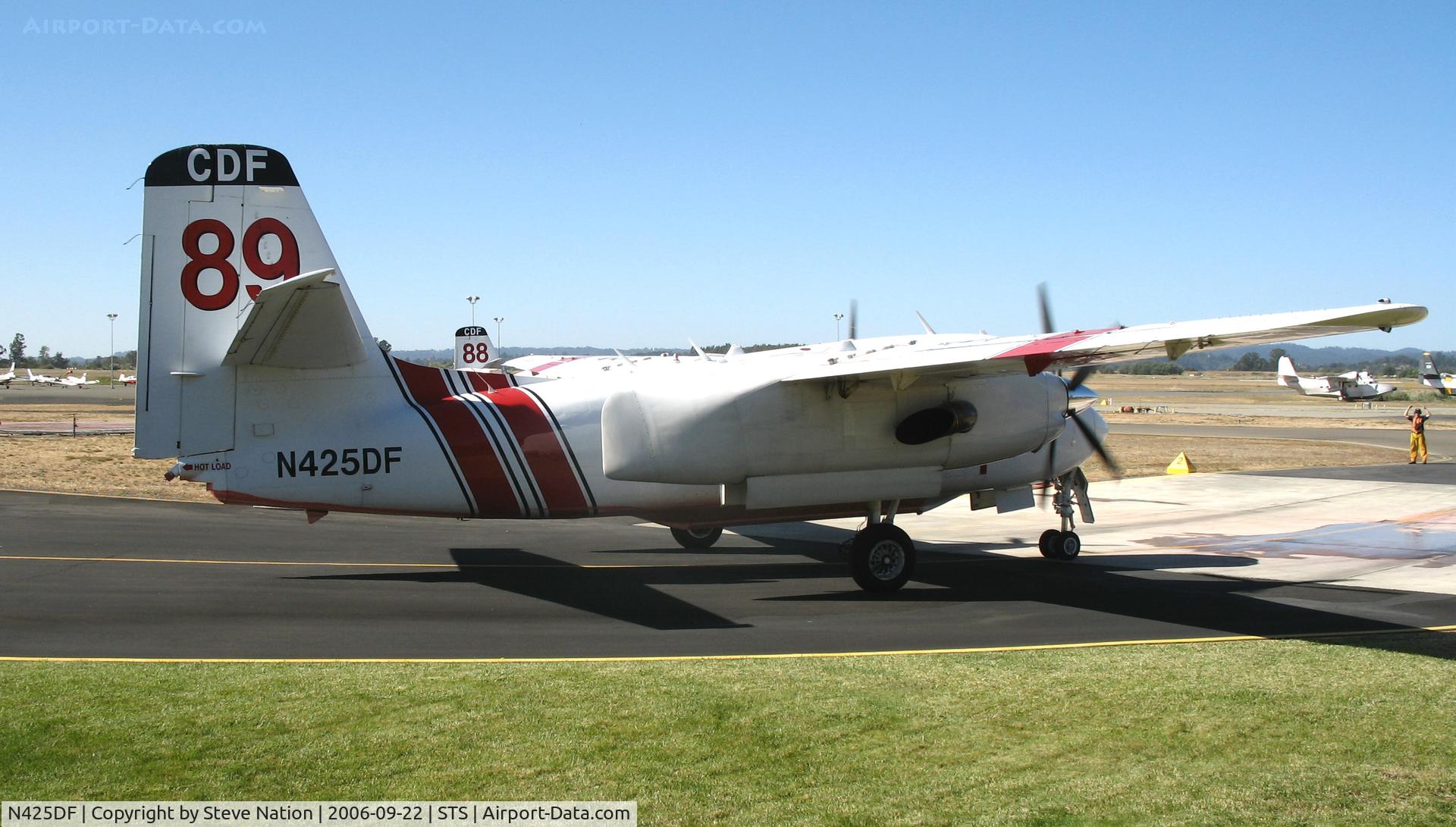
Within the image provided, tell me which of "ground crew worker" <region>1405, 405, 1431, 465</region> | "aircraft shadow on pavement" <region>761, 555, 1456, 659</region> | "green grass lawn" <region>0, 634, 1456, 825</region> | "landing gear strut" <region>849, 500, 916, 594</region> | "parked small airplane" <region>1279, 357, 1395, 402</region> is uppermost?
"parked small airplane" <region>1279, 357, 1395, 402</region>

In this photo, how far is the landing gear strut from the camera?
632 inches

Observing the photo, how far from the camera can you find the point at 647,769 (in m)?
7.66

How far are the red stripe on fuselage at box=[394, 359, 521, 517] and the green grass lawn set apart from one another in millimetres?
5326

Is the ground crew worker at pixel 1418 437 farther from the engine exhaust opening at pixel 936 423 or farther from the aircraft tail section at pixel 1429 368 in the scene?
the aircraft tail section at pixel 1429 368

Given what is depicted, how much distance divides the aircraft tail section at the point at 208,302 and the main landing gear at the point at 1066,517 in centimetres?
1199

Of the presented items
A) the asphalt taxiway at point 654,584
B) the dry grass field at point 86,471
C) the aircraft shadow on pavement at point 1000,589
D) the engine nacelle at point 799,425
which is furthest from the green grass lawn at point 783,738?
the dry grass field at point 86,471

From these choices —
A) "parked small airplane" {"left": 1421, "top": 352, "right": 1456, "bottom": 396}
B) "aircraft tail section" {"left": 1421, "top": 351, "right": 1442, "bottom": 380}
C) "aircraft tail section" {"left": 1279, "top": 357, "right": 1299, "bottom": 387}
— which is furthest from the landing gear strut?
"aircraft tail section" {"left": 1421, "top": 351, "right": 1442, "bottom": 380}

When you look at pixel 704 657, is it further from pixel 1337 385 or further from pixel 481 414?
pixel 1337 385

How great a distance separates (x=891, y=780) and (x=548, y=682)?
378 cm

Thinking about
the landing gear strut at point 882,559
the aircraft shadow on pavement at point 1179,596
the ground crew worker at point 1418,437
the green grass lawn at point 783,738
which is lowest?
the aircraft shadow on pavement at point 1179,596

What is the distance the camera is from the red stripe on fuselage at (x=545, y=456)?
1650cm

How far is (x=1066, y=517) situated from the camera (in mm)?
19797

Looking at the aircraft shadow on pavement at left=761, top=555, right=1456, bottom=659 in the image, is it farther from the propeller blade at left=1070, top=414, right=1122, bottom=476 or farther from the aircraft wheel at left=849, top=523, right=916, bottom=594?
the propeller blade at left=1070, top=414, right=1122, bottom=476

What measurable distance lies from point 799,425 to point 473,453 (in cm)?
477
